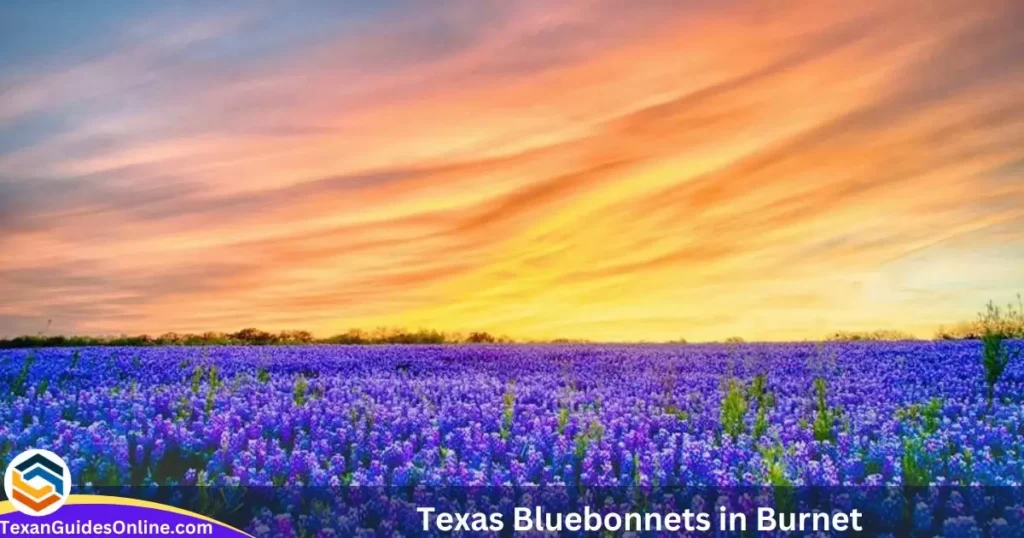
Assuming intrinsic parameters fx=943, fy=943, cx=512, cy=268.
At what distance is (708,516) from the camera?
5051mm

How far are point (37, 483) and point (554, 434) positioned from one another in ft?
11.3

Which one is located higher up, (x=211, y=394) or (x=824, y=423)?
(x=211, y=394)

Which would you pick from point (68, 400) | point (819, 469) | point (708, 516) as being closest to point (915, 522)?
point (819, 469)

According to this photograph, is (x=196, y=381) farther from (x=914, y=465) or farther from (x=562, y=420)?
(x=914, y=465)

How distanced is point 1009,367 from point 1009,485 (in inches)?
322

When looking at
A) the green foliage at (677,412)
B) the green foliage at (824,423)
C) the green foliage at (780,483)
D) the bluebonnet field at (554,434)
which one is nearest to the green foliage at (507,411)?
the bluebonnet field at (554,434)

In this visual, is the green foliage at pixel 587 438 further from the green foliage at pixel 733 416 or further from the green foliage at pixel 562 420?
the green foliage at pixel 733 416

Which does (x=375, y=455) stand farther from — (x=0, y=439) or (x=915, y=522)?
(x=915, y=522)

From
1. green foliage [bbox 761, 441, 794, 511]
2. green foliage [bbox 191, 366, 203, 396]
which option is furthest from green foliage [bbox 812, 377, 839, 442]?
green foliage [bbox 191, 366, 203, 396]

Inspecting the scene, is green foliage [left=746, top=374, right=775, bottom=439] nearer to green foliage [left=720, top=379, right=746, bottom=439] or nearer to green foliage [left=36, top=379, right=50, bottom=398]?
green foliage [left=720, top=379, right=746, bottom=439]

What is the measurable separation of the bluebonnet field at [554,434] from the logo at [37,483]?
45 centimetres

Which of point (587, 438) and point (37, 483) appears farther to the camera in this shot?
point (587, 438)

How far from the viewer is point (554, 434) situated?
23.1 ft

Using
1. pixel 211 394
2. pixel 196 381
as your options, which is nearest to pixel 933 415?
pixel 211 394
